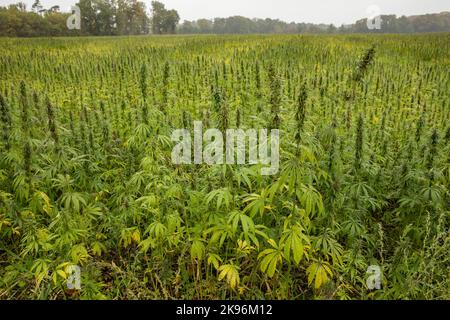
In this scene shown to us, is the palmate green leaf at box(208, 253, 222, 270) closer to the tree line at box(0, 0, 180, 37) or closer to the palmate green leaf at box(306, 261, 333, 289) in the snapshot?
the palmate green leaf at box(306, 261, 333, 289)

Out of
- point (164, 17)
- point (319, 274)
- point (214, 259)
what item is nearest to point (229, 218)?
point (214, 259)

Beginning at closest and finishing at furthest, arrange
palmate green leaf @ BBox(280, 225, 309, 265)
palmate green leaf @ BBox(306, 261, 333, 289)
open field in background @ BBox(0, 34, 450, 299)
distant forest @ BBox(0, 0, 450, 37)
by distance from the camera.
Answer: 1. palmate green leaf @ BBox(280, 225, 309, 265)
2. palmate green leaf @ BBox(306, 261, 333, 289)
3. open field in background @ BBox(0, 34, 450, 299)
4. distant forest @ BBox(0, 0, 450, 37)

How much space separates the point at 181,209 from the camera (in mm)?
3324

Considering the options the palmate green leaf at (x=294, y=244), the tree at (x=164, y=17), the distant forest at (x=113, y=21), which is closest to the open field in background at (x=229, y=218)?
the palmate green leaf at (x=294, y=244)

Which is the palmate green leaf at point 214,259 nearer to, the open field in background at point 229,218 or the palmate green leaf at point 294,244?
the open field in background at point 229,218

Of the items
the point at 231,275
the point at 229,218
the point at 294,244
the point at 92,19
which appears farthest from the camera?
the point at 92,19

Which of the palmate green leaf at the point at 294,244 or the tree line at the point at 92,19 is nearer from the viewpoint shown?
the palmate green leaf at the point at 294,244

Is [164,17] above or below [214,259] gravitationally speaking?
above

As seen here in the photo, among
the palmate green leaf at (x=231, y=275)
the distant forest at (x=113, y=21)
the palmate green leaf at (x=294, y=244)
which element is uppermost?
the distant forest at (x=113, y=21)

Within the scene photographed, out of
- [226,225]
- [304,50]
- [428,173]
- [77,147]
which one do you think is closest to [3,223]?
[77,147]

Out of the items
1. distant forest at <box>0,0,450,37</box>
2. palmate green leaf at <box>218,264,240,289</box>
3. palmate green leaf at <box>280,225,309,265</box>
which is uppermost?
distant forest at <box>0,0,450,37</box>

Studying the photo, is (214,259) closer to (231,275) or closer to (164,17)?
(231,275)

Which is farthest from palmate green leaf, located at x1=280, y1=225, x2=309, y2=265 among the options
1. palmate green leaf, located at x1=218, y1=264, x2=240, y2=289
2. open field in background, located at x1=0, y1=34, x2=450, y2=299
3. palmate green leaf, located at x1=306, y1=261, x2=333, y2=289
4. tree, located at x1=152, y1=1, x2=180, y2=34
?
tree, located at x1=152, y1=1, x2=180, y2=34

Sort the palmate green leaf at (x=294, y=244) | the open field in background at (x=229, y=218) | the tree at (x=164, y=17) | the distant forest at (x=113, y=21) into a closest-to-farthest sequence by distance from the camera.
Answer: the palmate green leaf at (x=294, y=244) < the open field in background at (x=229, y=218) < the distant forest at (x=113, y=21) < the tree at (x=164, y=17)
